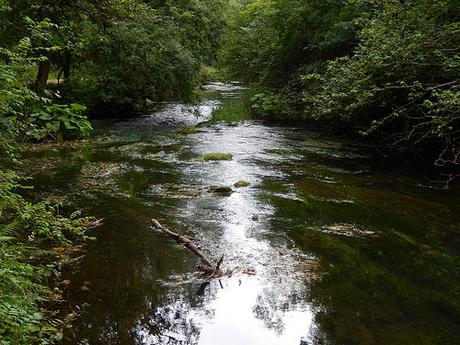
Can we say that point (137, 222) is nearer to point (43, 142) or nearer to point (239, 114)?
point (43, 142)

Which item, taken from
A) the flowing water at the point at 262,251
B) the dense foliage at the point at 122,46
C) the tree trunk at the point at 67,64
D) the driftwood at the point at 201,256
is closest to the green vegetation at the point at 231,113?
the dense foliage at the point at 122,46

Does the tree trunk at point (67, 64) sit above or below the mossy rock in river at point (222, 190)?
above

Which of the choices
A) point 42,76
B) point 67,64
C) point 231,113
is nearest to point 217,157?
point 42,76

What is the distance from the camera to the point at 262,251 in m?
6.09

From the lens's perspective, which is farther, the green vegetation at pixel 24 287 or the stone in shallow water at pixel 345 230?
the stone in shallow water at pixel 345 230

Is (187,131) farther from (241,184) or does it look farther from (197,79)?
(241,184)

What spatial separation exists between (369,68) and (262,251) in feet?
17.5

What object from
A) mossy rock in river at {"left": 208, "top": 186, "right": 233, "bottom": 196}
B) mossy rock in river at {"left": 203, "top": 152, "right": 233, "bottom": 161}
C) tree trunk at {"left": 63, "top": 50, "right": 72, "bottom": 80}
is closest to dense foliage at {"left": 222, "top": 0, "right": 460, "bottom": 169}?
mossy rock in river at {"left": 203, "top": 152, "right": 233, "bottom": 161}

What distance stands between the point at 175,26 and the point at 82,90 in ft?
14.6

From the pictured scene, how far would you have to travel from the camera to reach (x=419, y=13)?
9.56 m

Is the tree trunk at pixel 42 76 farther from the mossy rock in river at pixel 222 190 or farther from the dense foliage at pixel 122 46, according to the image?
the mossy rock in river at pixel 222 190

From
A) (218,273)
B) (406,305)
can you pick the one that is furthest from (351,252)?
(218,273)

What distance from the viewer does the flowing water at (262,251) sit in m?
4.38

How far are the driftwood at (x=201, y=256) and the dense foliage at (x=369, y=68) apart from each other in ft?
14.8
